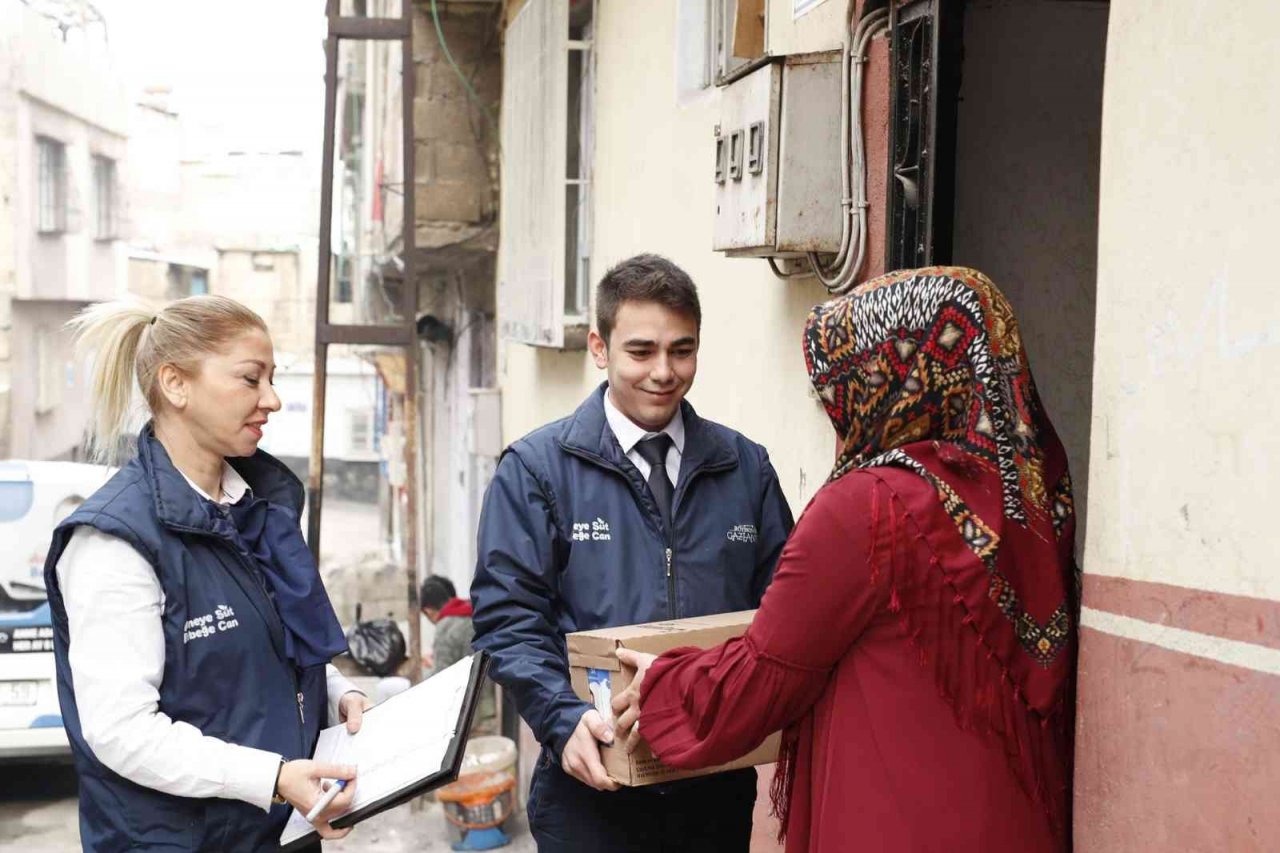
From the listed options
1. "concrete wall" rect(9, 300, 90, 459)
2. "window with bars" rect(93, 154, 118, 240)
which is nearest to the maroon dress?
"concrete wall" rect(9, 300, 90, 459)

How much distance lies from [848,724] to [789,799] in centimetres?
29

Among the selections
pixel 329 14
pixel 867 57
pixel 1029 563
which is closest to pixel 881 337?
pixel 1029 563

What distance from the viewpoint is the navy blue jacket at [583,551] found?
9.46ft

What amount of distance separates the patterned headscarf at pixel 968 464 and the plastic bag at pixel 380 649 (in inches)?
363

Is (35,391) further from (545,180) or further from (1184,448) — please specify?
(1184,448)

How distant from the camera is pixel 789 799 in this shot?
8.19ft

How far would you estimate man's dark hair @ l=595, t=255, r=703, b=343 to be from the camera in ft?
9.91

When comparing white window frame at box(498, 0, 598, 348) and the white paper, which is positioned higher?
white window frame at box(498, 0, 598, 348)

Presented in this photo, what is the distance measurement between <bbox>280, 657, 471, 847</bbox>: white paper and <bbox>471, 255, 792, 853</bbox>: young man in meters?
0.19

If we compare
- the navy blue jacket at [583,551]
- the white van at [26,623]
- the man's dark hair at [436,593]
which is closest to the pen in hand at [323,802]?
the navy blue jacket at [583,551]

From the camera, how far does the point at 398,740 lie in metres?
2.64

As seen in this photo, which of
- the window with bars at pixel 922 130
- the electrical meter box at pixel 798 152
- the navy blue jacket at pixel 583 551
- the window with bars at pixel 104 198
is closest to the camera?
the navy blue jacket at pixel 583 551

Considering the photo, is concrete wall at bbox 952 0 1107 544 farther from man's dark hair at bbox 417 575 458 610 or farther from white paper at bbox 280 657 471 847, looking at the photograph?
man's dark hair at bbox 417 575 458 610

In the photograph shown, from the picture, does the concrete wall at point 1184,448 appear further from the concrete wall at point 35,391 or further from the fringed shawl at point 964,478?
the concrete wall at point 35,391
